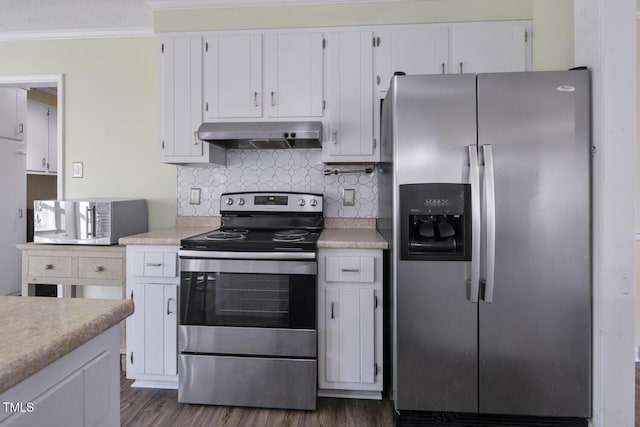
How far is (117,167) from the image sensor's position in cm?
289

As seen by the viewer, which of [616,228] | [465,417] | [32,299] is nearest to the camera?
[32,299]

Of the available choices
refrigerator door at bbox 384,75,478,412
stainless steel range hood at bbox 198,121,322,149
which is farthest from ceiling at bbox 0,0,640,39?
refrigerator door at bbox 384,75,478,412

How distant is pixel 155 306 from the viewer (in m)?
2.14

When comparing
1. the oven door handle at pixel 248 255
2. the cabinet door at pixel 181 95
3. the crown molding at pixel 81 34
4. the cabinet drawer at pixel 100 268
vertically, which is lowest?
the cabinet drawer at pixel 100 268

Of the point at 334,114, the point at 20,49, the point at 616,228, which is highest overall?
A: the point at 20,49

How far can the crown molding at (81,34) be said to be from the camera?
9.28 ft

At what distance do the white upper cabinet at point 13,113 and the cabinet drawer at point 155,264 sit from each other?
2.70 m

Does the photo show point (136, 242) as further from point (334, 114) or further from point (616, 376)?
point (616, 376)

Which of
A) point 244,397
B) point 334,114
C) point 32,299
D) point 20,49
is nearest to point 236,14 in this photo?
point 334,114

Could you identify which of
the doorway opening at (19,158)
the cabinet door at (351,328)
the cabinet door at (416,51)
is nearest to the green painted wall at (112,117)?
the doorway opening at (19,158)

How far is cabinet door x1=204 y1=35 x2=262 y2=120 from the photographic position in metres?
2.45

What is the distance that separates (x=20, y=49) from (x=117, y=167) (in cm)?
126

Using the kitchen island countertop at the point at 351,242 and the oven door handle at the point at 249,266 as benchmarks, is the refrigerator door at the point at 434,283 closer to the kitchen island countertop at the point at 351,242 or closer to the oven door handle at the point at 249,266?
the kitchen island countertop at the point at 351,242

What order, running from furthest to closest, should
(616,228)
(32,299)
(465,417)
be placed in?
1. (465,417)
2. (616,228)
3. (32,299)
